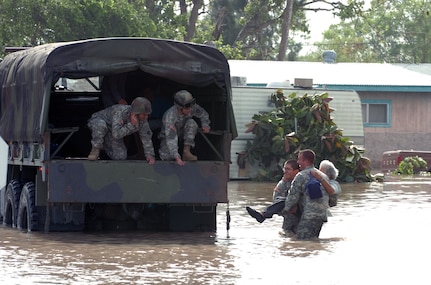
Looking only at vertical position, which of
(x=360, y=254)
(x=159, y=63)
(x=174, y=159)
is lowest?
(x=360, y=254)

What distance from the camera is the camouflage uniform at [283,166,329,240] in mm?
15734

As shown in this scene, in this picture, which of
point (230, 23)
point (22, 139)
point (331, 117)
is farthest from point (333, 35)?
point (22, 139)

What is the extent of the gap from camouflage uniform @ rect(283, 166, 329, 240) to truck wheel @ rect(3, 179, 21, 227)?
392cm

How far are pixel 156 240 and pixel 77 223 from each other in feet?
4.43

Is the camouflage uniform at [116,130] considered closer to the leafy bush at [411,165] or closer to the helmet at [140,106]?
the helmet at [140,106]

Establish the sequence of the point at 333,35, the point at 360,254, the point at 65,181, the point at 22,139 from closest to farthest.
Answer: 1. the point at 360,254
2. the point at 65,181
3. the point at 22,139
4. the point at 333,35

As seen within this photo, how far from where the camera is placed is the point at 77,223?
16.2 meters

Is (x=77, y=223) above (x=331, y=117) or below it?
below

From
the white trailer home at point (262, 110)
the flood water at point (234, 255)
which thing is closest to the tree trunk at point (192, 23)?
the white trailer home at point (262, 110)

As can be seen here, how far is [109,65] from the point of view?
51.4ft

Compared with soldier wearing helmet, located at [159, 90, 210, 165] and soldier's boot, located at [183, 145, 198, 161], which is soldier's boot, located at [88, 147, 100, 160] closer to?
soldier wearing helmet, located at [159, 90, 210, 165]

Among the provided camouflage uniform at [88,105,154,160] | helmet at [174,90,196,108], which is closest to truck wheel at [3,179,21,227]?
camouflage uniform at [88,105,154,160]

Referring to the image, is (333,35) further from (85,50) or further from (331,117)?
(85,50)


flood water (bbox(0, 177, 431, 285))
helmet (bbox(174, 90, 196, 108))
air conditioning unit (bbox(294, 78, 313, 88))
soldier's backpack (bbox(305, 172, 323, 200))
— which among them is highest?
air conditioning unit (bbox(294, 78, 313, 88))
